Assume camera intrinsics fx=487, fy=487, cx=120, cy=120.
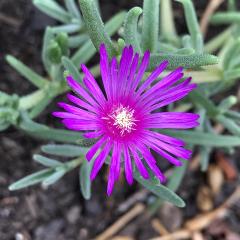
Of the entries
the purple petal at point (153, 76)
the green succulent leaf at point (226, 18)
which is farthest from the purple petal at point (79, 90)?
the green succulent leaf at point (226, 18)

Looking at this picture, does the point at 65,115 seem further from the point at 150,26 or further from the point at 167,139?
the point at 150,26

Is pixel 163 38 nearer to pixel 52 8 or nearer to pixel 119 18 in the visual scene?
pixel 119 18

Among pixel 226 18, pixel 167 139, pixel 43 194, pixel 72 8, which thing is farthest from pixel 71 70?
pixel 226 18

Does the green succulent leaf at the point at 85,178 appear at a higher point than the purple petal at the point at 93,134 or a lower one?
lower

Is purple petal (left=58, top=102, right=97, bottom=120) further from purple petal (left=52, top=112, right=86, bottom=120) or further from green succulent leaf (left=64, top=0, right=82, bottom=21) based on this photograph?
green succulent leaf (left=64, top=0, right=82, bottom=21)

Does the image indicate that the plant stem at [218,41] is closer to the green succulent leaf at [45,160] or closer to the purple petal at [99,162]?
the green succulent leaf at [45,160]
